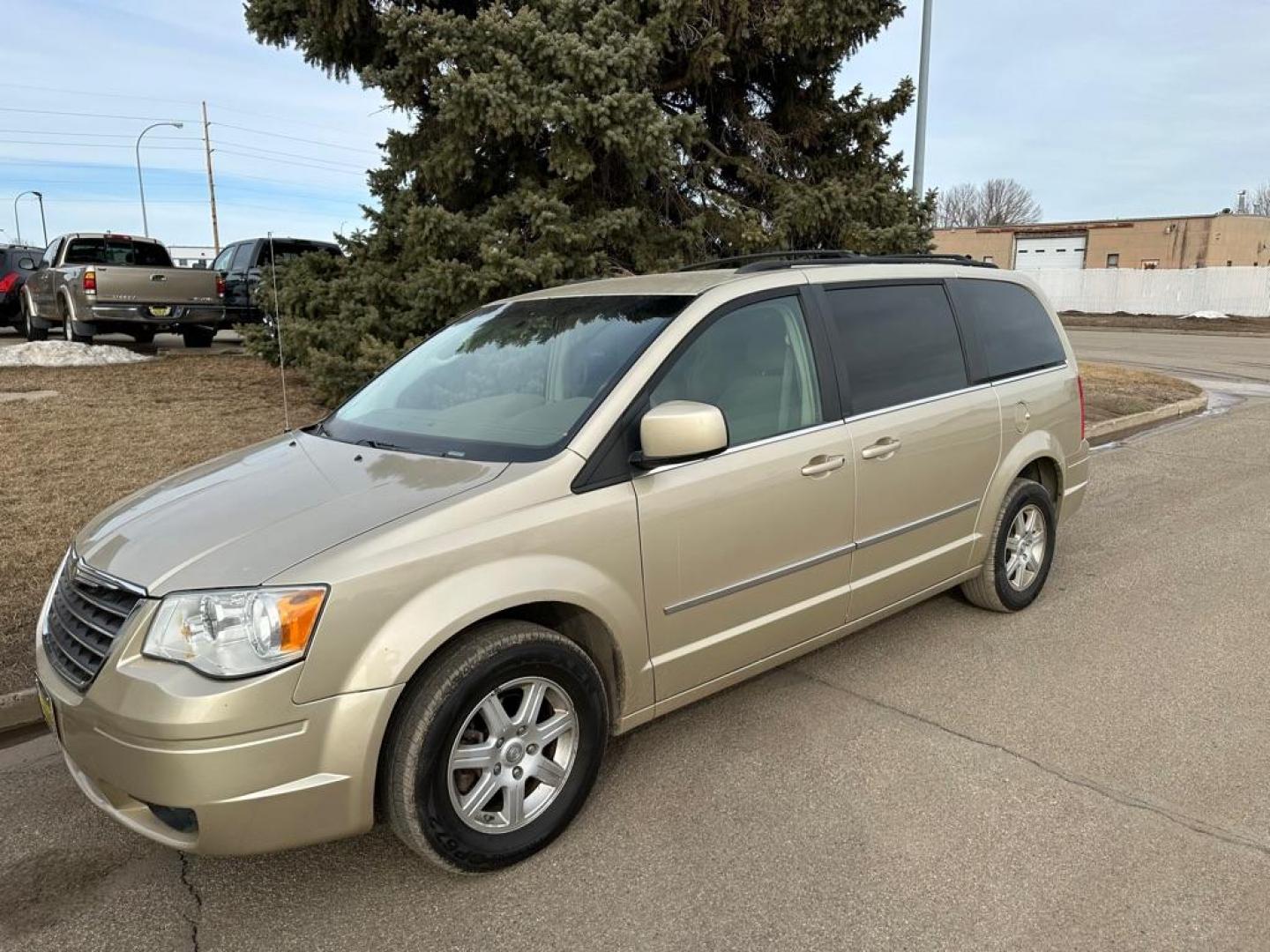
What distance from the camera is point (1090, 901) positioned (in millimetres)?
2574

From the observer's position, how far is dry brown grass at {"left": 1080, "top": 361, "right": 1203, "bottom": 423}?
37.3 ft

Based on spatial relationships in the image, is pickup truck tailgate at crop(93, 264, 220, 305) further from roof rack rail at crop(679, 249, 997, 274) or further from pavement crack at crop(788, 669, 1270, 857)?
pavement crack at crop(788, 669, 1270, 857)

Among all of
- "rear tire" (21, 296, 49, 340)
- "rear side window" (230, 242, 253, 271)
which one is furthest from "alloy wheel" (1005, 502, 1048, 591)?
"rear tire" (21, 296, 49, 340)

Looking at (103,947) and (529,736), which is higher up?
(529,736)

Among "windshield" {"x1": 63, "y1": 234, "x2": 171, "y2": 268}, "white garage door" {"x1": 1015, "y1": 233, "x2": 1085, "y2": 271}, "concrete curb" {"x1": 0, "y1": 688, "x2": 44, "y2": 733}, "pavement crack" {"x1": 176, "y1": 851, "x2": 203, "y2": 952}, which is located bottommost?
"pavement crack" {"x1": 176, "y1": 851, "x2": 203, "y2": 952}

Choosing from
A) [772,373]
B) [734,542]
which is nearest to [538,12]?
[772,373]

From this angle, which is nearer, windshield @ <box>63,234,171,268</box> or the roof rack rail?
the roof rack rail

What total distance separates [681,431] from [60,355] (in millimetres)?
12870

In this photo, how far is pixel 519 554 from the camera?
2.70 metres

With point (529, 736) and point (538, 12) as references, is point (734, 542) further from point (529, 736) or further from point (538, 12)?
point (538, 12)

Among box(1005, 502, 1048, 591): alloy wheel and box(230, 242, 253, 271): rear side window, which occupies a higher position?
box(230, 242, 253, 271): rear side window

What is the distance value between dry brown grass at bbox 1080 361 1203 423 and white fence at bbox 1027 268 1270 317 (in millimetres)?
25230

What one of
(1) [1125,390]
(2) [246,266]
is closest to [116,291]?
(2) [246,266]

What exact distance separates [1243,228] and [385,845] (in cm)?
5816
